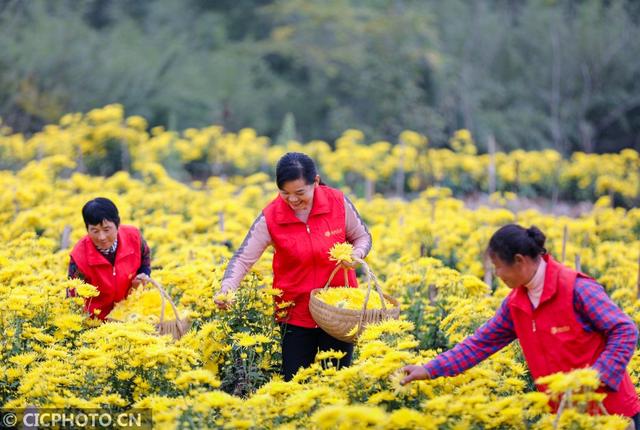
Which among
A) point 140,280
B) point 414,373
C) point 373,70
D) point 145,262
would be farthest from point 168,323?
point 373,70

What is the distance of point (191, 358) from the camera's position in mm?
3699

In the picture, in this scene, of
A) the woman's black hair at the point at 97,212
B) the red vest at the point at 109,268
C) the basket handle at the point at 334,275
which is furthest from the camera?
the red vest at the point at 109,268

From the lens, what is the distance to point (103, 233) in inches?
186

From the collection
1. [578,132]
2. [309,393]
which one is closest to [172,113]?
[578,132]

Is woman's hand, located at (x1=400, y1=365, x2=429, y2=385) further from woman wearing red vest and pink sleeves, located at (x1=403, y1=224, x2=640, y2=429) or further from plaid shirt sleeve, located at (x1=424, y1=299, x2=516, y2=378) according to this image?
plaid shirt sleeve, located at (x1=424, y1=299, x2=516, y2=378)

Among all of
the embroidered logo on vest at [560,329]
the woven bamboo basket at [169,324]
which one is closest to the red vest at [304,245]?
the woven bamboo basket at [169,324]

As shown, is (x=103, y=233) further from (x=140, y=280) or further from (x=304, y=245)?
(x=304, y=245)

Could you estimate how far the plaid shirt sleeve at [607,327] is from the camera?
305 centimetres

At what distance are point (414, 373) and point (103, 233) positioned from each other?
222cm

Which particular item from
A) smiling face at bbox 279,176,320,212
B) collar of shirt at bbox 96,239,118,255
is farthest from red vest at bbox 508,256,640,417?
collar of shirt at bbox 96,239,118,255

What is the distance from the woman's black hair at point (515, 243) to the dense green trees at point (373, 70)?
46.3 ft

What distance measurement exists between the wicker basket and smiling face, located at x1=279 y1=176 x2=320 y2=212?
42 cm

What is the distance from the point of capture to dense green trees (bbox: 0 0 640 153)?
18.2 meters

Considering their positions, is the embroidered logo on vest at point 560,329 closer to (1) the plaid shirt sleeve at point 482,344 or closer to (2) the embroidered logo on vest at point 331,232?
(1) the plaid shirt sleeve at point 482,344
